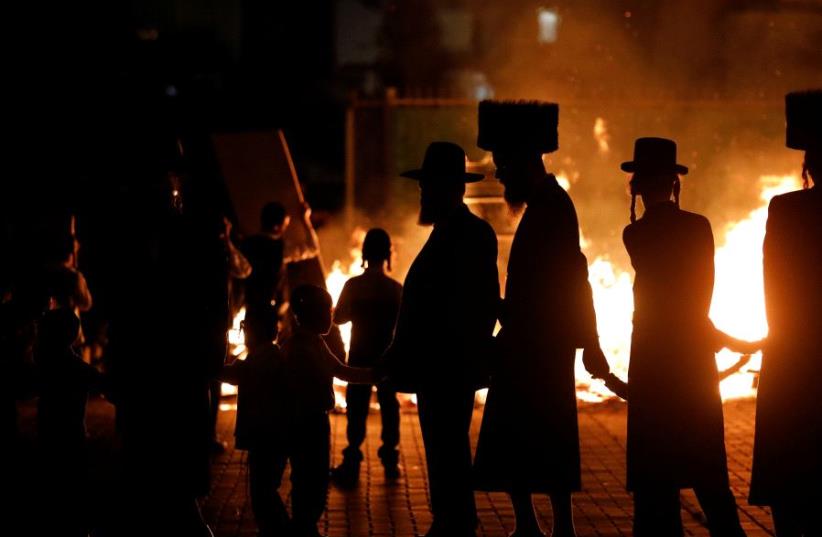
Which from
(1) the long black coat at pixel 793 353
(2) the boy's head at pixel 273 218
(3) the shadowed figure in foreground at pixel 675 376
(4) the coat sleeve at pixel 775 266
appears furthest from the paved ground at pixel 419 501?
(2) the boy's head at pixel 273 218

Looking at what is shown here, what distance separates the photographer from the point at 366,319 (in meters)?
9.00

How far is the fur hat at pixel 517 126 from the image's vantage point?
22.7 feet

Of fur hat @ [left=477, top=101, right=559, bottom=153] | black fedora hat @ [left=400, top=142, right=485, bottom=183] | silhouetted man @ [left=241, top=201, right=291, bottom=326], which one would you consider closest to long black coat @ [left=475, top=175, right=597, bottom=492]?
fur hat @ [left=477, top=101, right=559, bottom=153]

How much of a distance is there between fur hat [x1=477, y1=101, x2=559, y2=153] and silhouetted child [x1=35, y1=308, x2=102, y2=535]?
2.29 meters

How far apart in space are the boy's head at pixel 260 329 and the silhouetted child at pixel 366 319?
1.74m

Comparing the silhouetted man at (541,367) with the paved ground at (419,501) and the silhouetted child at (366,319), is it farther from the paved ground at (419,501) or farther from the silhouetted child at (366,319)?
the silhouetted child at (366,319)

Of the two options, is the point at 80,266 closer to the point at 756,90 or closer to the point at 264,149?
the point at 264,149

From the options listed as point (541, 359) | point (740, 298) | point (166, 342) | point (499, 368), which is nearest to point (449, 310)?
point (499, 368)

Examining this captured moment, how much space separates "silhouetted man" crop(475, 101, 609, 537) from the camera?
682 centimetres

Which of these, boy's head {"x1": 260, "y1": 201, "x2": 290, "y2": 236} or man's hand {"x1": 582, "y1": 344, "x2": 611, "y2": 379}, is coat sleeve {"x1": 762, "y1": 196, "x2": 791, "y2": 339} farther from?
boy's head {"x1": 260, "y1": 201, "x2": 290, "y2": 236}

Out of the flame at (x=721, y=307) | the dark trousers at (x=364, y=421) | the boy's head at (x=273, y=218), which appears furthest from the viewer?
the flame at (x=721, y=307)

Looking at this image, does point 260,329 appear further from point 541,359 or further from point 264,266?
point 264,266

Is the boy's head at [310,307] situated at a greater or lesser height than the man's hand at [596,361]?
greater

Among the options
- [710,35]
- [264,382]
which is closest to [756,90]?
[710,35]
